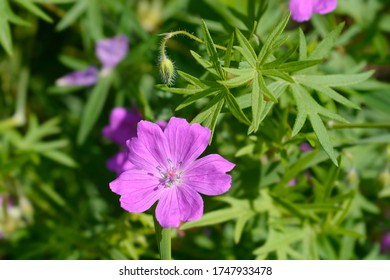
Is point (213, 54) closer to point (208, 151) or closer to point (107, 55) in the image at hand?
point (208, 151)

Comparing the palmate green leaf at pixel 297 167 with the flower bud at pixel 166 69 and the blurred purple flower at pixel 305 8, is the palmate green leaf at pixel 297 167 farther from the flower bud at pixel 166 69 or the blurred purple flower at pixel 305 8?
the flower bud at pixel 166 69

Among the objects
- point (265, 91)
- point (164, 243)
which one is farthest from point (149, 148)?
point (265, 91)

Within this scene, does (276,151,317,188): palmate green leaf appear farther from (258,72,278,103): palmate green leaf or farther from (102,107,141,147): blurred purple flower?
(102,107,141,147): blurred purple flower

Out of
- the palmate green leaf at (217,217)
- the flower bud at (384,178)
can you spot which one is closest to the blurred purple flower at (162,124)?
the palmate green leaf at (217,217)

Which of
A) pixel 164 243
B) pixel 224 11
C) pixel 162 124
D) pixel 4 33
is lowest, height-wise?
pixel 164 243

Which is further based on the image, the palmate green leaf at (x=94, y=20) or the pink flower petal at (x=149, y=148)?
the palmate green leaf at (x=94, y=20)

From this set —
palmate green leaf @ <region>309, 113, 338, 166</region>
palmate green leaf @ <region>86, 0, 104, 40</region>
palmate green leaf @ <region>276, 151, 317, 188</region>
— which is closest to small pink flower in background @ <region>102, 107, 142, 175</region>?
palmate green leaf @ <region>86, 0, 104, 40</region>

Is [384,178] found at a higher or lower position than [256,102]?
higher
